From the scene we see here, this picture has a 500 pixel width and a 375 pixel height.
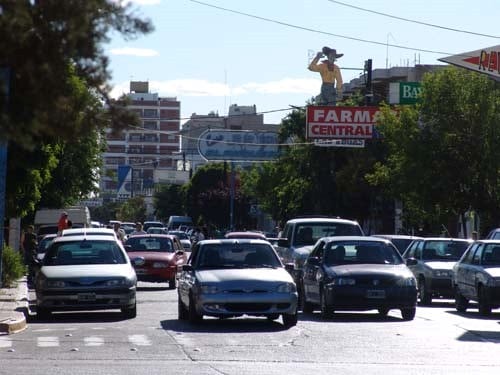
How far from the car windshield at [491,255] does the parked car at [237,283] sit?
561 centimetres

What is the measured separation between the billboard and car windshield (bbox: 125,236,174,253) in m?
39.1

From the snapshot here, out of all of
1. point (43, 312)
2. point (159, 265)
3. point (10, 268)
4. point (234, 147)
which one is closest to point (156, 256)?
point (159, 265)

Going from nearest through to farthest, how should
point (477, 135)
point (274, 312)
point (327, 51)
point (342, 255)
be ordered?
point (274, 312)
point (342, 255)
point (477, 135)
point (327, 51)

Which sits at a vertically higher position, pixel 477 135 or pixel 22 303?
pixel 477 135

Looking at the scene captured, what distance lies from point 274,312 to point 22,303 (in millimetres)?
6869

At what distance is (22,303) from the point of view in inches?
1026

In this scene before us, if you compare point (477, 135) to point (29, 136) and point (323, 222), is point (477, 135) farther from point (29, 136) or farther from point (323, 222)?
point (29, 136)

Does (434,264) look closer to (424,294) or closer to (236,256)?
(424,294)

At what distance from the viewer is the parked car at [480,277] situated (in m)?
25.4

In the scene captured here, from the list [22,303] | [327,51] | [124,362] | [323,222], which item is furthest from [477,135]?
[327,51]

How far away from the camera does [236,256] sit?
2275cm

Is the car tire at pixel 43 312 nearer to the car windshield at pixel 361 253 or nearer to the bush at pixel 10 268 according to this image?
the car windshield at pixel 361 253

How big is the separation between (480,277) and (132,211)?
129704 mm

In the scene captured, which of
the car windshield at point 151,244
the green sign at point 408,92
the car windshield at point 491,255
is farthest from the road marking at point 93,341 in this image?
the green sign at point 408,92
